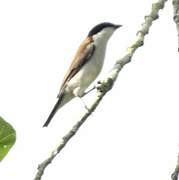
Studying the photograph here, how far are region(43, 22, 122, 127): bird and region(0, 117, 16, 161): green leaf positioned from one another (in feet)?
13.4

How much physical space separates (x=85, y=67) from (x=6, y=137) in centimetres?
452

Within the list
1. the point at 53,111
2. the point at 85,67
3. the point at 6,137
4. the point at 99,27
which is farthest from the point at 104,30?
the point at 6,137

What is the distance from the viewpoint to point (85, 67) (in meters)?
7.96

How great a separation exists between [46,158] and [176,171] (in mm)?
736

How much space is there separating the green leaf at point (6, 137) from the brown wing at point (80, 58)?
4.56 m

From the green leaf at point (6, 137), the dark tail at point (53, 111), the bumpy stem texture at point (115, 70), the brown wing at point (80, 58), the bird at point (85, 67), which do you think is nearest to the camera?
the green leaf at point (6, 137)

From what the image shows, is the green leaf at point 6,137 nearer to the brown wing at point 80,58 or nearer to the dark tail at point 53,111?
the dark tail at point 53,111

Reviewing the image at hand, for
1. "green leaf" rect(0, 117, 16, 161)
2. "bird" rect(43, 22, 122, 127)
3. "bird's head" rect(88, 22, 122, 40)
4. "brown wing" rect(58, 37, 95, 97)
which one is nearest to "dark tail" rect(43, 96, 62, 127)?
"bird" rect(43, 22, 122, 127)

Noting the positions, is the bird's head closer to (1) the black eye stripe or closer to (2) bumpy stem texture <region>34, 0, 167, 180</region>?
(1) the black eye stripe

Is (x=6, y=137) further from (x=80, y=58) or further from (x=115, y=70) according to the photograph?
(x=80, y=58)

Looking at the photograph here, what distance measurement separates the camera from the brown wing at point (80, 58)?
809 centimetres

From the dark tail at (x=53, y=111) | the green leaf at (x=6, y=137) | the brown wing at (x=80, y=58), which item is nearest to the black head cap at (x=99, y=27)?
the brown wing at (x=80, y=58)

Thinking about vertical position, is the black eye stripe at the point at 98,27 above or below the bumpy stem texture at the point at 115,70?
below

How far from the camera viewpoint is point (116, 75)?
407 cm
